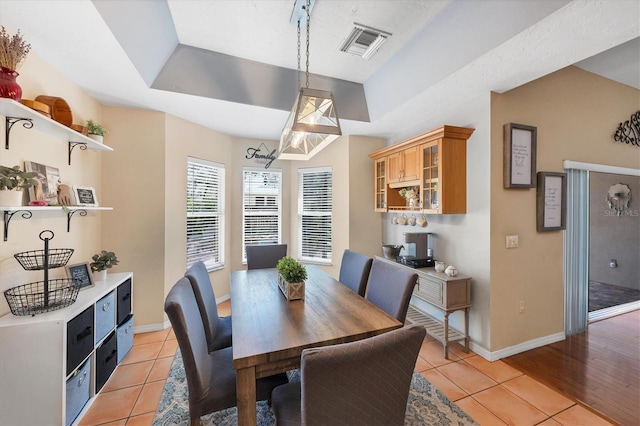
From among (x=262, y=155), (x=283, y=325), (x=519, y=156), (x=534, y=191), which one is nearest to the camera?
(x=283, y=325)

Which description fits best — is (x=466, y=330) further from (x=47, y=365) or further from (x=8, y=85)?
(x=8, y=85)

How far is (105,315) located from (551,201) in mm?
4436

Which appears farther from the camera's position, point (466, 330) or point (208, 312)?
point (466, 330)

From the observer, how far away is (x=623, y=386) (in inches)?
83.2

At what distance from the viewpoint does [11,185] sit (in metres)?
1.53

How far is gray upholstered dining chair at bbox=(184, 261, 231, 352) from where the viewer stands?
1836 millimetres

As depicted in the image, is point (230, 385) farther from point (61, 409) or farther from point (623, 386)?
point (623, 386)

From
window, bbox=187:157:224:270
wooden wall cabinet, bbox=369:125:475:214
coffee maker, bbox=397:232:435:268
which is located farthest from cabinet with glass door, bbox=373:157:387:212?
window, bbox=187:157:224:270

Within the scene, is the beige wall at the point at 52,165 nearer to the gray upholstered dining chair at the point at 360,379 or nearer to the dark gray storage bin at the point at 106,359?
the dark gray storage bin at the point at 106,359

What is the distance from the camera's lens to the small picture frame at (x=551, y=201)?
267 cm

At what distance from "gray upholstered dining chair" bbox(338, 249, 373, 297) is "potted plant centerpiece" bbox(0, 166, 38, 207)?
245cm

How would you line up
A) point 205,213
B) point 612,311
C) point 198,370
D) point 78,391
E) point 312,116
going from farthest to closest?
point 205,213 < point 612,311 < point 312,116 < point 78,391 < point 198,370

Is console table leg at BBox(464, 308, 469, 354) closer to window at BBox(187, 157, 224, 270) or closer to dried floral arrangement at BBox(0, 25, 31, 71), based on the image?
window at BBox(187, 157, 224, 270)

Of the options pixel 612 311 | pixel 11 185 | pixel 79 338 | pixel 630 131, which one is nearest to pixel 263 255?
pixel 79 338
